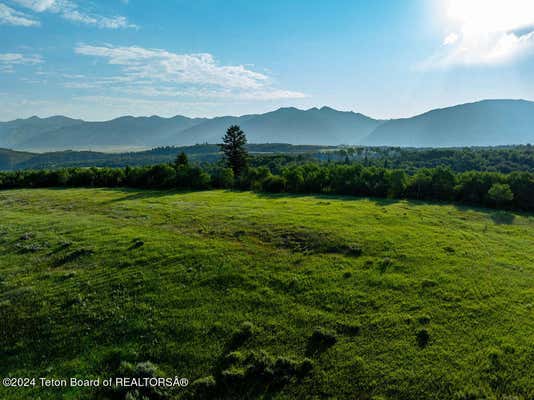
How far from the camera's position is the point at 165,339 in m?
16.9

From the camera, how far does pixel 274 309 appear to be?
19.2 m

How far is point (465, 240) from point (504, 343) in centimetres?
1944

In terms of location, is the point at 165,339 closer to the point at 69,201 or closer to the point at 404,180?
the point at 69,201

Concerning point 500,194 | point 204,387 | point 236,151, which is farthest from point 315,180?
point 204,387

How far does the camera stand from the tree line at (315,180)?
2312 inches

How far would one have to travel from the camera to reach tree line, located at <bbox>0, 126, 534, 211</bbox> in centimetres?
5872

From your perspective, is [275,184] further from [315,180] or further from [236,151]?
[236,151]

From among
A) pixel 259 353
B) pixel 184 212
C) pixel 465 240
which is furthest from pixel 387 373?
pixel 184 212

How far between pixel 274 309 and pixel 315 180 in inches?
2182

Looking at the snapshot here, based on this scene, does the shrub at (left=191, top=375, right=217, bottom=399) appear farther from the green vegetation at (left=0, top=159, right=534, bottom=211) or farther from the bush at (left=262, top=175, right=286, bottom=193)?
the bush at (left=262, top=175, right=286, bottom=193)

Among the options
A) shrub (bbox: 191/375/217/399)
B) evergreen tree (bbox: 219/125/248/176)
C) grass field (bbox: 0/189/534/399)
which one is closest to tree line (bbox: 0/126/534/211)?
evergreen tree (bbox: 219/125/248/176)

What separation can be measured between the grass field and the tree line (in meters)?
29.2

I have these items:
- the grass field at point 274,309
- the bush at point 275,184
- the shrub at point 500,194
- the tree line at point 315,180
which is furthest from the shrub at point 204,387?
the shrub at point 500,194

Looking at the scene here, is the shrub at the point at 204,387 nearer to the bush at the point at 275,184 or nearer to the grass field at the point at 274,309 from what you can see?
the grass field at the point at 274,309
